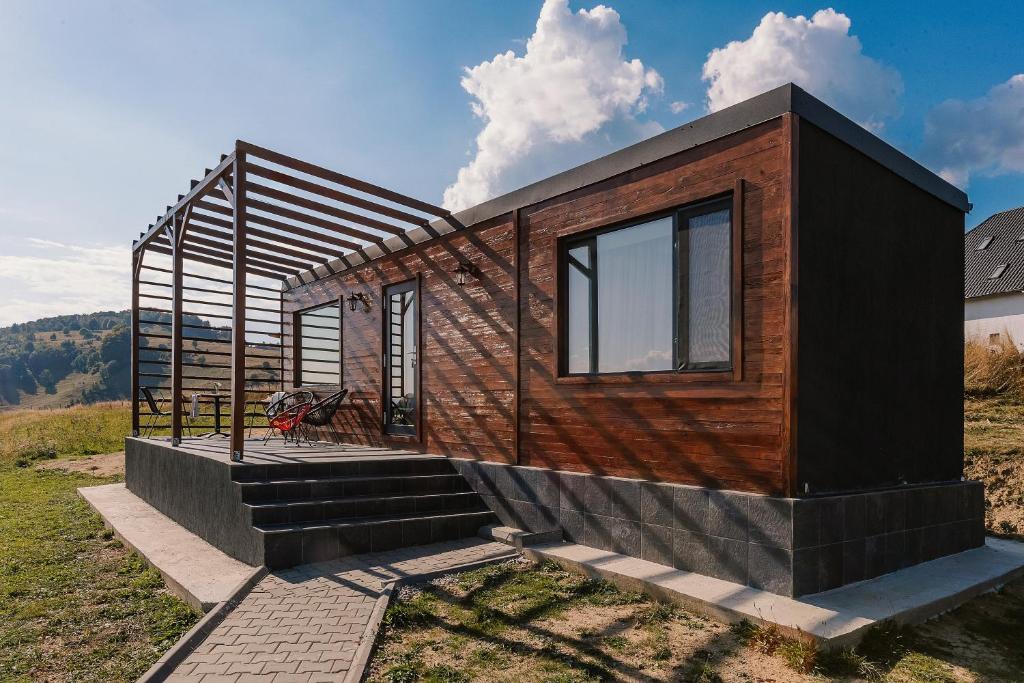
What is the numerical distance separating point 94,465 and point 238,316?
945cm

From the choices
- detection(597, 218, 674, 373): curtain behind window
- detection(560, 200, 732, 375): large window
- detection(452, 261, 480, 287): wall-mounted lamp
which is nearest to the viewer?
detection(560, 200, 732, 375): large window

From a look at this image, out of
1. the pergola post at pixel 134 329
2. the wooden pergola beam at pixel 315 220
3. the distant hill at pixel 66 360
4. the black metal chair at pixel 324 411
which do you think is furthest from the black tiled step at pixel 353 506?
the distant hill at pixel 66 360

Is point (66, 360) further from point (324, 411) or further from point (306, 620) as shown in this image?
point (306, 620)

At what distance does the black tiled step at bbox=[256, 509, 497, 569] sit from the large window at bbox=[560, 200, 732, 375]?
1.82 metres

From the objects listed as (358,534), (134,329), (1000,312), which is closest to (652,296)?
(358,534)

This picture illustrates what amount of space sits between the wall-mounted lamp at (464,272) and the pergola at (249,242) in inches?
29.6

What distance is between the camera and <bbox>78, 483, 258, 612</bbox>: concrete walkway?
4.45m

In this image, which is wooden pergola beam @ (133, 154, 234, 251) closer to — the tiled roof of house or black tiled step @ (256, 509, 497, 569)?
black tiled step @ (256, 509, 497, 569)

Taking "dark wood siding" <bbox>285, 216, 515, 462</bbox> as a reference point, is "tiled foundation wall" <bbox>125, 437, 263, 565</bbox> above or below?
below

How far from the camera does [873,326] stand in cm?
494

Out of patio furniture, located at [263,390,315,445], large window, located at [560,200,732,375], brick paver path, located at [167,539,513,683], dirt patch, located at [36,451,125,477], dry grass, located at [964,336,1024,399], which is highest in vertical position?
large window, located at [560,200,732,375]

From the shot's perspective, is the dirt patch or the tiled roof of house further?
the tiled roof of house

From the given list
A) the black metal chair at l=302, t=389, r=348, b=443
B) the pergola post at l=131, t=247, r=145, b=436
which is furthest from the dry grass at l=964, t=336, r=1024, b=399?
the pergola post at l=131, t=247, r=145, b=436

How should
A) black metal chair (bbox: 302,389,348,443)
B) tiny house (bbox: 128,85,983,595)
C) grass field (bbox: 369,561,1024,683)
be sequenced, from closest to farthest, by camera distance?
1. grass field (bbox: 369,561,1024,683)
2. tiny house (bbox: 128,85,983,595)
3. black metal chair (bbox: 302,389,348,443)
